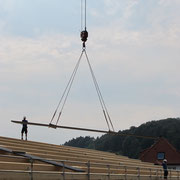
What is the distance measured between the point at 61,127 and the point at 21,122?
2.45 meters

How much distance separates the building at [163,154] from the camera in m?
64.2

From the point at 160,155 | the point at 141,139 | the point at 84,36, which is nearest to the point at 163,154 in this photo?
the point at 160,155

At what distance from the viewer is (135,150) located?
125688mm

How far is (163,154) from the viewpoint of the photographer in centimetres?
6569

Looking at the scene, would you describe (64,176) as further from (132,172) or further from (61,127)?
(61,127)

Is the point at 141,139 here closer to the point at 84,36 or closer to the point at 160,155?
the point at 160,155

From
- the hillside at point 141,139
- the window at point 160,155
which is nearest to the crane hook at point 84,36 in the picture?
the window at point 160,155

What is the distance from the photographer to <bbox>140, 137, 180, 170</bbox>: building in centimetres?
6425

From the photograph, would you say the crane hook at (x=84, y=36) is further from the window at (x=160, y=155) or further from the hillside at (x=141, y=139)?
the hillside at (x=141, y=139)

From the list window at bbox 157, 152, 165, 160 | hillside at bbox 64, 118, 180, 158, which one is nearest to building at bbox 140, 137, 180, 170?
window at bbox 157, 152, 165, 160

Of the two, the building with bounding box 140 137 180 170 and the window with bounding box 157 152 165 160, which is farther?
the window with bounding box 157 152 165 160

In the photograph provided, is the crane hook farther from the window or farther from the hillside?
the hillside

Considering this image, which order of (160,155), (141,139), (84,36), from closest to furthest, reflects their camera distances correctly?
(84,36) → (160,155) → (141,139)

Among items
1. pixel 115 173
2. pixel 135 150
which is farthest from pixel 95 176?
pixel 135 150
